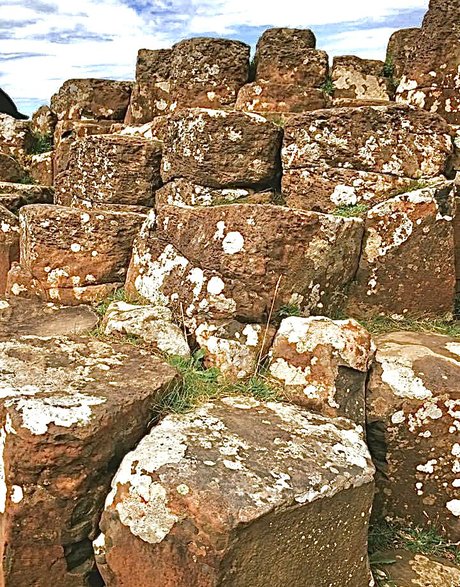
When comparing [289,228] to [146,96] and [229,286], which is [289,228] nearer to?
[229,286]

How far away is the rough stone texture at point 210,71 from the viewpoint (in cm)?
554

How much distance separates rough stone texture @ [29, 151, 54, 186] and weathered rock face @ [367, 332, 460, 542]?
178 inches

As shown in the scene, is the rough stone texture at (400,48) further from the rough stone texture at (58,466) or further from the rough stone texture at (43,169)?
the rough stone texture at (58,466)

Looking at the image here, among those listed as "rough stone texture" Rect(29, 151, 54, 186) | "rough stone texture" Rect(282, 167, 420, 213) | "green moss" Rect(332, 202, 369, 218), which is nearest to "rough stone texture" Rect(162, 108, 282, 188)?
"rough stone texture" Rect(282, 167, 420, 213)

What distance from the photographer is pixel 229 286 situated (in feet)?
12.7

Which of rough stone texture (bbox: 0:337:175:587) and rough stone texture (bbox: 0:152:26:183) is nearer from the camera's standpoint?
rough stone texture (bbox: 0:337:175:587)

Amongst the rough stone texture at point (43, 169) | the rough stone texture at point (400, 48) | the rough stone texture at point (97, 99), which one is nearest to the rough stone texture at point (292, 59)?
the rough stone texture at point (400, 48)

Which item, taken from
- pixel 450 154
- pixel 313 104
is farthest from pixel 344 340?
pixel 313 104

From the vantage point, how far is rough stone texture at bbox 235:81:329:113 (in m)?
5.45

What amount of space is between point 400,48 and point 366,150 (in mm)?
2038

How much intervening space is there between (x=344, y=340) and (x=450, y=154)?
73.7 inches

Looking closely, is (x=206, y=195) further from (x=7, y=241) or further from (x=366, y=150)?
(x=7, y=241)

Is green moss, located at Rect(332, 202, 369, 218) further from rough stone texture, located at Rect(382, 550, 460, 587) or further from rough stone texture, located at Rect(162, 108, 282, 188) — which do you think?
rough stone texture, located at Rect(382, 550, 460, 587)

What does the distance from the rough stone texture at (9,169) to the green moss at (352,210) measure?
3.92m
